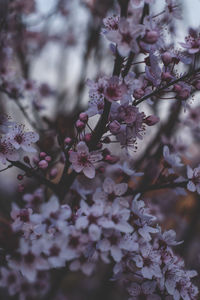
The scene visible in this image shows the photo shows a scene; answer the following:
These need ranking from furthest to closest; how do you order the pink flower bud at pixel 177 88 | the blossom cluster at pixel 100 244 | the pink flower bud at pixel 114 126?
the pink flower bud at pixel 177 88
the pink flower bud at pixel 114 126
the blossom cluster at pixel 100 244

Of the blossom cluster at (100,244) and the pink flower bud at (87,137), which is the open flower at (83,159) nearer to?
the pink flower bud at (87,137)

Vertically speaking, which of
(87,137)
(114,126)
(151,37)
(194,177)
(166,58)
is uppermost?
(151,37)

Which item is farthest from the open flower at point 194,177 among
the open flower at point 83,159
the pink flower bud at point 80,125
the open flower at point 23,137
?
the open flower at point 23,137

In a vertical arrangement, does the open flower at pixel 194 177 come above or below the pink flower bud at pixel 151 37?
below

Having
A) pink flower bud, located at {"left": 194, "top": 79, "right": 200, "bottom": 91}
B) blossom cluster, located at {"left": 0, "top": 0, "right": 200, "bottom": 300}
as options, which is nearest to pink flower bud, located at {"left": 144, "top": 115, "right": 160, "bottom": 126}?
blossom cluster, located at {"left": 0, "top": 0, "right": 200, "bottom": 300}

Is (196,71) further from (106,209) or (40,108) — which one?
(40,108)

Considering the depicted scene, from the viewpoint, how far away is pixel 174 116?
3.68 m

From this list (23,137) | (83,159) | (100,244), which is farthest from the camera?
(23,137)

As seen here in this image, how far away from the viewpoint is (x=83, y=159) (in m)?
1.72

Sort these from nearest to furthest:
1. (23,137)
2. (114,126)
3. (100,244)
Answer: (100,244) < (114,126) < (23,137)

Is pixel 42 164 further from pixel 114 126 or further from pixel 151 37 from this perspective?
pixel 151 37

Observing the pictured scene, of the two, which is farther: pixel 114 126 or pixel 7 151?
pixel 7 151

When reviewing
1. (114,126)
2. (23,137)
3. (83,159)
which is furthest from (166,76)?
(23,137)

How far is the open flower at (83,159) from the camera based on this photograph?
169 centimetres
